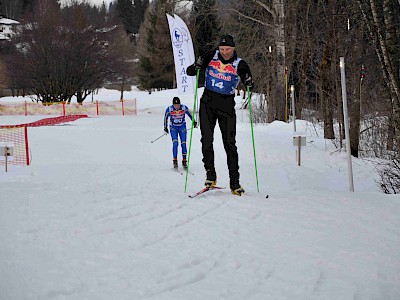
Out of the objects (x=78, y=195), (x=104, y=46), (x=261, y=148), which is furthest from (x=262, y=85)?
(x=104, y=46)

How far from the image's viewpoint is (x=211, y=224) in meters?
4.34

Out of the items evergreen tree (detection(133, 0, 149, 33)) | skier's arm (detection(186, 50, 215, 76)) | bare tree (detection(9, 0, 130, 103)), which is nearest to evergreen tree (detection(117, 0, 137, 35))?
evergreen tree (detection(133, 0, 149, 33))

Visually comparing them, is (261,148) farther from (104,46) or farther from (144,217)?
(104,46)

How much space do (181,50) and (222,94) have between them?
42.6 ft

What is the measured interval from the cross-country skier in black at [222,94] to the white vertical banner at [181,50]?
1253cm

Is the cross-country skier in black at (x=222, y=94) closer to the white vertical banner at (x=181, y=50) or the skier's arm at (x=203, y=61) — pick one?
the skier's arm at (x=203, y=61)

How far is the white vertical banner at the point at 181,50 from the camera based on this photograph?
60.4ft

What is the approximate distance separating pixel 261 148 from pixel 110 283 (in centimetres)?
987

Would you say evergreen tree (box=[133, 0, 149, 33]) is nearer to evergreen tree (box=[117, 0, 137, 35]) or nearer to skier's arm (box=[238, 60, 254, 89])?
evergreen tree (box=[117, 0, 137, 35])

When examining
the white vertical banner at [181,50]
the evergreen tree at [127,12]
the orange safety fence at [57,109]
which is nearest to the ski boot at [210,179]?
the white vertical banner at [181,50]

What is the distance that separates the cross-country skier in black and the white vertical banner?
1253 cm

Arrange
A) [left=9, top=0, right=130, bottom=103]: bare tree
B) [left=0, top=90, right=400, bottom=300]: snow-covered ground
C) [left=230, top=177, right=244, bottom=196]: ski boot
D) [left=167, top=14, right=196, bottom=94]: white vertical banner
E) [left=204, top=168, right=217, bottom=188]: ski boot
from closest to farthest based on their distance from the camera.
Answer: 1. [left=0, top=90, right=400, bottom=300]: snow-covered ground
2. [left=230, top=177, right=244, bottom=196]: ski boot
3. [left=204, top=168, right=217, bottom=188]: ski boot
4. [left=167, top=14, right=196, bottom=94]: white vertical banner
5. [left=9, top=0, right=130, bottom=103]: bare tree

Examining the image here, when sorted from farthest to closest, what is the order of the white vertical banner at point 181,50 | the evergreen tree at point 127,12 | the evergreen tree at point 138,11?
the evergreen tree at point 138,11 < the evergreen tree at point 127,12 < the white vertical banner at point 181,50

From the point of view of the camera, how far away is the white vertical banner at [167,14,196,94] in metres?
18.4
